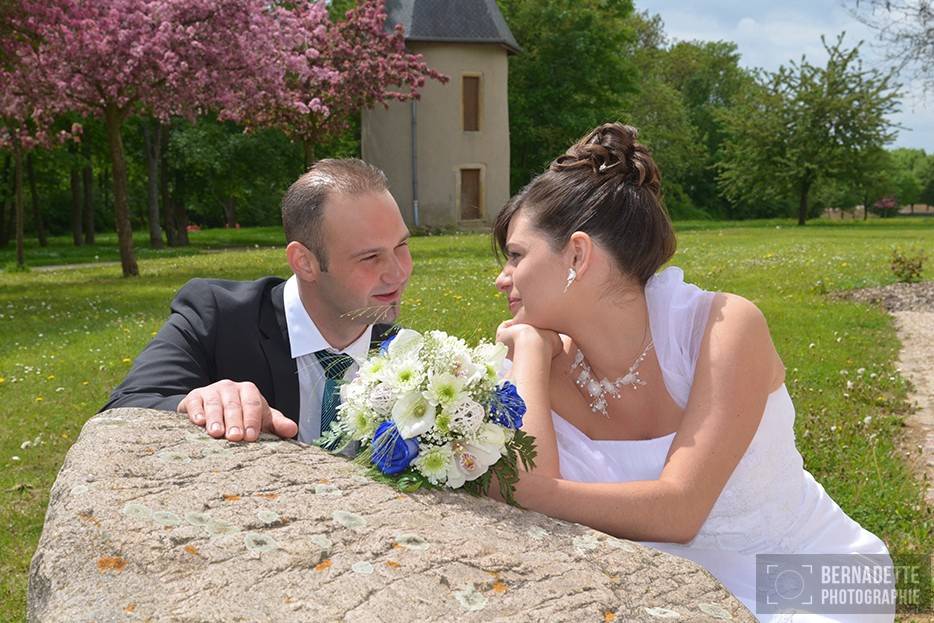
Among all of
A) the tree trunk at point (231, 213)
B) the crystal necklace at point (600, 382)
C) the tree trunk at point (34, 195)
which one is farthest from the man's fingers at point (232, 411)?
the tree trunk at point (231, 213)

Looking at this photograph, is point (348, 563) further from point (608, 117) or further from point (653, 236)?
point (608, 117)

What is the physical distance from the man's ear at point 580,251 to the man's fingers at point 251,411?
1.16 metres

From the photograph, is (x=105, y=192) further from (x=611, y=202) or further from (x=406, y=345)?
(x=406, y=345)

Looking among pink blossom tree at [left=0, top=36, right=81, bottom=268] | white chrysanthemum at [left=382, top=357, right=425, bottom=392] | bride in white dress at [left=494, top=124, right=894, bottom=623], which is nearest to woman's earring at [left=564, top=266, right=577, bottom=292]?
bride in white dress at [left=494, top=124, right=894, bottom=623]

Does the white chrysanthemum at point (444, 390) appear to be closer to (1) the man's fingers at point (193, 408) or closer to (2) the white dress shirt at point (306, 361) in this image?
(1) the man's fingers at point (193, 408)

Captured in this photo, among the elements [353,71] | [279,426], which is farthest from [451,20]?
[279,426]

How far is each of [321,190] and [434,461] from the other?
5.97ft

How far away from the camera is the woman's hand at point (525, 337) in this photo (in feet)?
10.9

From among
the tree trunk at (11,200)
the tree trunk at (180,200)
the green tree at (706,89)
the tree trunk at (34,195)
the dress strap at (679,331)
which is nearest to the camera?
the dress strap at (679,331)

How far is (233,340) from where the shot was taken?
376 centimetres

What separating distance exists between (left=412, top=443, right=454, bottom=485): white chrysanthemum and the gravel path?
16.4ft

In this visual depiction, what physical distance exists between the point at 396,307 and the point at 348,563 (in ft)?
6.57

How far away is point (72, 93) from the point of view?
2025cm

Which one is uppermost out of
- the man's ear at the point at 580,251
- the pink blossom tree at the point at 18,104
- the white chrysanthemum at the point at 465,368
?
the pink blossom tree at the point at 18,104
